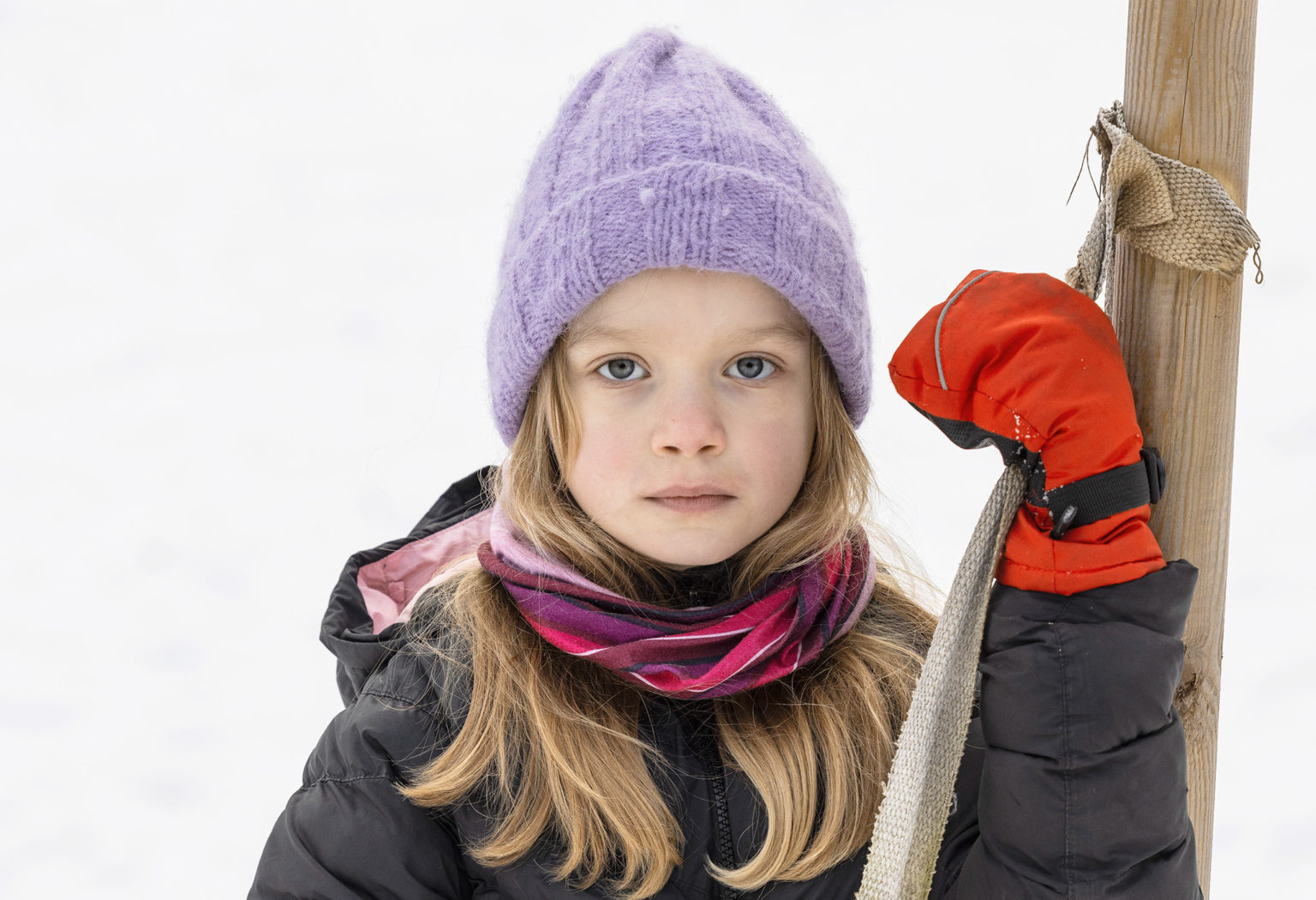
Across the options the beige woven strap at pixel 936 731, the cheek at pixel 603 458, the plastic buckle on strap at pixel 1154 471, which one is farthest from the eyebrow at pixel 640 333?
the plastic buckle on strap at pixel 1154 471

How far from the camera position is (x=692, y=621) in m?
1.62

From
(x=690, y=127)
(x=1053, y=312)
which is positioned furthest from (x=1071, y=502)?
(x=690, y=127)

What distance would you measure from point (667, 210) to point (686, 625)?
542mm

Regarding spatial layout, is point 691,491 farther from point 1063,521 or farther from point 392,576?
point 392,576

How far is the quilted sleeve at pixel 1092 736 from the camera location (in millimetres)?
1294

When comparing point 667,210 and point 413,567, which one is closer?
point 667,210

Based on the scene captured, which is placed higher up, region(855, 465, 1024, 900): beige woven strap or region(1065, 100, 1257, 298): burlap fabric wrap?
region(1065, 100, 1257, 298): burlap fabric wrap

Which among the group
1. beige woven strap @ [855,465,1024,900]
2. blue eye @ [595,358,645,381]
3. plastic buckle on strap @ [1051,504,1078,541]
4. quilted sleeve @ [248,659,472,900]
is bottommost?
quilted sleeve @ [248,659,472,900]

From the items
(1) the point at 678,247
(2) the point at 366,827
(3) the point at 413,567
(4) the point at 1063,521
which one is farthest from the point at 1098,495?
(3) the point at 413,567

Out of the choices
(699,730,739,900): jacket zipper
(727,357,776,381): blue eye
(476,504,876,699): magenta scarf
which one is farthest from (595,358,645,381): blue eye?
(699,730,739,900): jacket zipper

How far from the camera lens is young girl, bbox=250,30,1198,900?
1.35 metres

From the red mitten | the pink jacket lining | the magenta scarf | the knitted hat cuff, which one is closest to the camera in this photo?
the red mitten

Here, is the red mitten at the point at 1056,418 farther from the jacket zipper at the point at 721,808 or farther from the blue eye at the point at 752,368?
the jacket zipper at the point at 721,808

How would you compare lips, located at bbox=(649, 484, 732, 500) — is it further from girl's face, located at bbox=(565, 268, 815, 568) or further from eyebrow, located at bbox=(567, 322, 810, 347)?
eyebrow, located at bbox=(567, 322, 810, 347)
